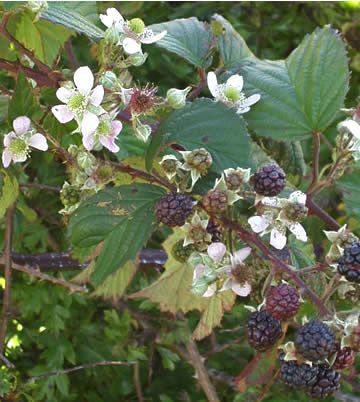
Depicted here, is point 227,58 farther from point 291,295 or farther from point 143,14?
point 143,14

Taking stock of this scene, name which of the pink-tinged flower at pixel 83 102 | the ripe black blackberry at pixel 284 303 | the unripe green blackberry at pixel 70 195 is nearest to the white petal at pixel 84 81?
the pink-tinged flower at pixel 83 102

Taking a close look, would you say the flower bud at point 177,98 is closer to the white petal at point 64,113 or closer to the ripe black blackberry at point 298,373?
the white petal at point 64,113

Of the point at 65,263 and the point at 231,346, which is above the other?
the point at 65,263

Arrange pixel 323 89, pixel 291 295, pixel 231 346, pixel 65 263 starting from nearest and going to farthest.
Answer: pixel 291 295
pixel 323 89
pixel 65 263
pixel 231 346

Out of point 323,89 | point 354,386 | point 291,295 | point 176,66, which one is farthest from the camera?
point 176,66

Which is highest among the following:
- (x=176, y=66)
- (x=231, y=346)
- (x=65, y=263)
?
(x=176, y=66)

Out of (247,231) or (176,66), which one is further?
(176,66)

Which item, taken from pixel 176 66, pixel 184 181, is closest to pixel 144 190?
pixel 184 181
